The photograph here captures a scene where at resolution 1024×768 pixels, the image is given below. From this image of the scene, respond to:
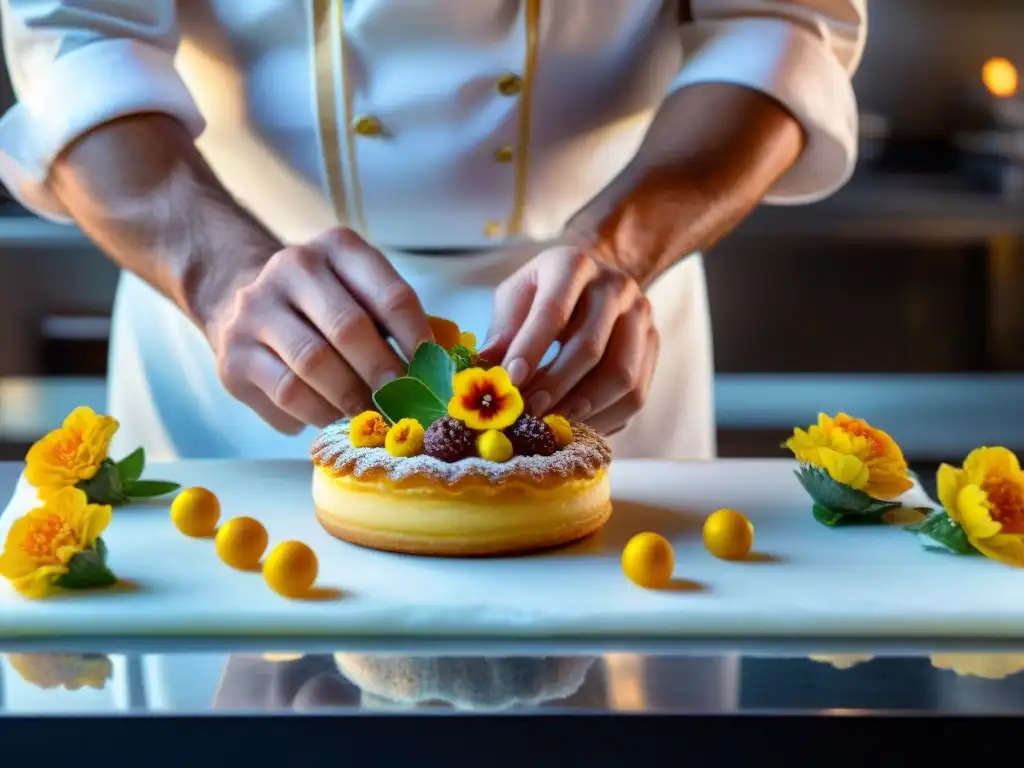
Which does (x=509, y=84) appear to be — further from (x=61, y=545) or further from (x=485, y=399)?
(x=61, y=545)

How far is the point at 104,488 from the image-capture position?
101cm

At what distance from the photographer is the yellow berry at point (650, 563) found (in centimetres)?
83

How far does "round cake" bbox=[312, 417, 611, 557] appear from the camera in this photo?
90cm

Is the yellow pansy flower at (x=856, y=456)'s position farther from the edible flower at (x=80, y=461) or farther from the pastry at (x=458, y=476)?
the edible flower at (x=80, y=461)

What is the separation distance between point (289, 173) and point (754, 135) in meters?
0.49

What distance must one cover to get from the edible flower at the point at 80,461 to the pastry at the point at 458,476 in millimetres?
175

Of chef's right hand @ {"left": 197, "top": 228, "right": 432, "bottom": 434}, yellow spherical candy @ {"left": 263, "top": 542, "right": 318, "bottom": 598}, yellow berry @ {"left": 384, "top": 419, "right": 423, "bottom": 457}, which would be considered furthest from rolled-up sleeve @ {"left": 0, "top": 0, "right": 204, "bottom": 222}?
yellow spherical candy @ {"left": 263, "top": 542, "right": 318, "bottom": 598}

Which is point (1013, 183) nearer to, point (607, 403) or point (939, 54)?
point (939, 54)

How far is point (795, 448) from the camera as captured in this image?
3.33ft

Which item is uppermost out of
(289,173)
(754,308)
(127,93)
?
(127,93)

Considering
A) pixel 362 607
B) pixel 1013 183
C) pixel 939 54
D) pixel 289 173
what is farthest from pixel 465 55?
pixel 939 54

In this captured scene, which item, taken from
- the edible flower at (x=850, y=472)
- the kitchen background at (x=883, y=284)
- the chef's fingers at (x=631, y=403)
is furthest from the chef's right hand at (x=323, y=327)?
the kitchen background at (x=883, y=284)

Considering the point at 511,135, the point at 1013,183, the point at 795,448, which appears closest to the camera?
the point at 795,448

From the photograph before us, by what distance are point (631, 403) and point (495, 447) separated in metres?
0.24
